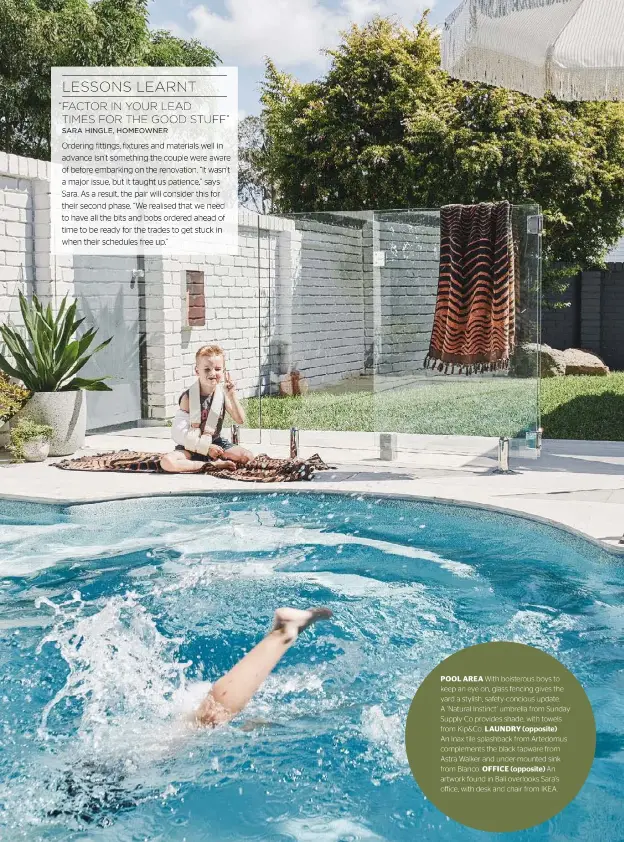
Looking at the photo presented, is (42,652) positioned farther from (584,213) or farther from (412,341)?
(584,213)

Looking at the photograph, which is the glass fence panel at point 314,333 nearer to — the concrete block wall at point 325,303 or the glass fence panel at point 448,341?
the concrete block wall at point 325,303

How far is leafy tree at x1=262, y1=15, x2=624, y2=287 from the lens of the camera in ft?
50.6

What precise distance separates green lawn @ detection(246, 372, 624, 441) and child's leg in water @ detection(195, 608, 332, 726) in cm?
525

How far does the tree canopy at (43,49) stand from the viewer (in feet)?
74.3

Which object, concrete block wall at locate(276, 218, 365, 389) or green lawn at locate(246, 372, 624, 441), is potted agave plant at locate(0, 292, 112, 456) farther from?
concrete block wall at locate(276, 218, 365, 389)

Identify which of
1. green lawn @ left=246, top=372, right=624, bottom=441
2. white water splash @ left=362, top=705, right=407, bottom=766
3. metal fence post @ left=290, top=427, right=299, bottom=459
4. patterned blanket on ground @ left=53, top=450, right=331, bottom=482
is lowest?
white water splash @ left=362, top=705, right=407, bottom=766

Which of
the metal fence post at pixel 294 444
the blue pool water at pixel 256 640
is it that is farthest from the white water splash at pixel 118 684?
the metal fence post at pixel 294 444

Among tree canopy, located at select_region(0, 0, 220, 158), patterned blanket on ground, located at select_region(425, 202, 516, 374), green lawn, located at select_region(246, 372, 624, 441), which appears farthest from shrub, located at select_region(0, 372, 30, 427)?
tree canopy, located at select_region(0, 0, 220, 158)

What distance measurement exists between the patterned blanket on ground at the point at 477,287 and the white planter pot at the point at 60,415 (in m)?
3.26

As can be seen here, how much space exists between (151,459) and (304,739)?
4742 millimetres

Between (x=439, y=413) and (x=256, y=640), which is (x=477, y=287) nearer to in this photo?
(x=439, y=413)

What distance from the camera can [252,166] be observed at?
95.2ft

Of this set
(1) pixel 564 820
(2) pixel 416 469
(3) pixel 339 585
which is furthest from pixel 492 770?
(2) pixel 416 469

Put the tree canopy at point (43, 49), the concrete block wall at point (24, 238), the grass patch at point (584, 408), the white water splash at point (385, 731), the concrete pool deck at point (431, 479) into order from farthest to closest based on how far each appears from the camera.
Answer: the tree canopy at point (43, 49) → the grass patch at point (584, 408) → the concrete block wall at point (24, 238) → the concrete pool deck at point (431, 479) → the white water splash at point (385, 731)
